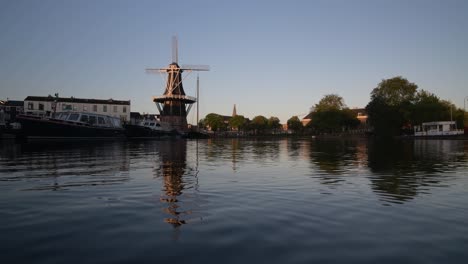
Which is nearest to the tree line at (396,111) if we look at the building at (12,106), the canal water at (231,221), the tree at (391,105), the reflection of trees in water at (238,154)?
the tree at (391,105)

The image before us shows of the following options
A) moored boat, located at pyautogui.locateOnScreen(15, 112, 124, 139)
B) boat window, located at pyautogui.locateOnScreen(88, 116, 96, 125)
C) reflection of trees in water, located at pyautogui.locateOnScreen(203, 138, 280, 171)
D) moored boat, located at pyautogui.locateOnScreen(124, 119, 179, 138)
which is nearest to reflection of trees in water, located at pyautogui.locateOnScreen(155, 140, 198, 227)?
reflection of trees in water, located at pyautogui.locateOnScreen(203, 138, 280, 171)

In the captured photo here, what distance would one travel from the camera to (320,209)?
6.00 meters

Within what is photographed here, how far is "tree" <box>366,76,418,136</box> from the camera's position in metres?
71.9

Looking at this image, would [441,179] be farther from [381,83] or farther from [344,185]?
[381,83]

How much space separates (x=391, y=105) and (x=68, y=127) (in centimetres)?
6788

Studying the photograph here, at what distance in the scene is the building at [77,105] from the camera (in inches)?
3103

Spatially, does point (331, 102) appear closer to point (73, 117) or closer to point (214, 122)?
point (214, 122)

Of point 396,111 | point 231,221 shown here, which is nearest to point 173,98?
point 396,111

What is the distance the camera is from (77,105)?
82.8 m

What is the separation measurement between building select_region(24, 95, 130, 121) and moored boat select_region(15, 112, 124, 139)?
34554 mm

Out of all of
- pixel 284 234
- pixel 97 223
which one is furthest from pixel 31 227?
pixel 284 234

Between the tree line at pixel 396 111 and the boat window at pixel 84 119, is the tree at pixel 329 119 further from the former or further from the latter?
the boat window at pixel 84 119

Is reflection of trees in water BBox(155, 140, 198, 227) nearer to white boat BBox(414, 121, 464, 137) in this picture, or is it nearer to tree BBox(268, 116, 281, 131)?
white boat BBox(414, 121, 464, 137)

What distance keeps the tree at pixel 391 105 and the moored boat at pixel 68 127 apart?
5285 centimetres
